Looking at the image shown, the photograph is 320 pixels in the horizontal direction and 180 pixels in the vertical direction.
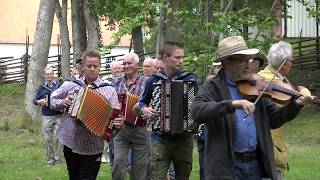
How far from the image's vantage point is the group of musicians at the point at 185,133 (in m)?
5.32

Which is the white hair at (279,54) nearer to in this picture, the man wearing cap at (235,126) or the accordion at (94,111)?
the man wearing cap at (235,126)

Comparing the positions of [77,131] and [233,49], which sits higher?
[233,49]

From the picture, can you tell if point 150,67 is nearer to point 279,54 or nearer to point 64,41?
point 279,54

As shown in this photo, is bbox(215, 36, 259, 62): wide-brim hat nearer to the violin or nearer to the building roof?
the violin

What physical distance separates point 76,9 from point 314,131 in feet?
33.8

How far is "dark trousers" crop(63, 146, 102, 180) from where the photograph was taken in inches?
316

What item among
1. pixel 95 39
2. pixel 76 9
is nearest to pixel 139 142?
pixel 95 39

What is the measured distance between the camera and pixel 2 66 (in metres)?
36.7

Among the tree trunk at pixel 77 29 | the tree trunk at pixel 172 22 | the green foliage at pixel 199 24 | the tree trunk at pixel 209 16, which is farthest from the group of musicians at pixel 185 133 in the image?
the tree trunk at pixel 77 29

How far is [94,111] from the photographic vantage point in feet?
25.9

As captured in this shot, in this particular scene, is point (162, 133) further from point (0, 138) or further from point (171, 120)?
point (0, 138)

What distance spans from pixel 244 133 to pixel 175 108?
2648 mm

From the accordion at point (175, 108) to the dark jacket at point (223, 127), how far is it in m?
2.45

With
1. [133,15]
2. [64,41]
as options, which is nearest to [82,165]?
[133,15]
